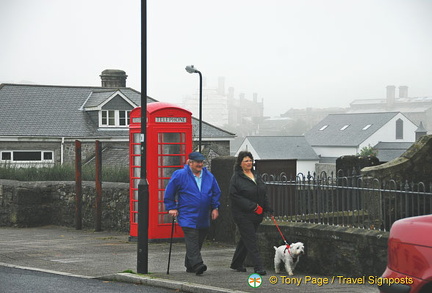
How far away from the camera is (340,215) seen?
37.5 feet

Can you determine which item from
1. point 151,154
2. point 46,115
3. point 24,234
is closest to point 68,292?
point 151,154

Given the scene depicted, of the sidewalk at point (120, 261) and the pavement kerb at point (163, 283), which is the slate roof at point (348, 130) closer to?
the sidewalk at point (120, 261)

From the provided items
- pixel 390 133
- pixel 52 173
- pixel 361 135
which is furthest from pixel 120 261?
pixel 390 133

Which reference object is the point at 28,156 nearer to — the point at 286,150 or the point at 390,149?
the point at 390,149

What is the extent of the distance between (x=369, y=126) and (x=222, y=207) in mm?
102431

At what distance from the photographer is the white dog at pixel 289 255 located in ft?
35.5

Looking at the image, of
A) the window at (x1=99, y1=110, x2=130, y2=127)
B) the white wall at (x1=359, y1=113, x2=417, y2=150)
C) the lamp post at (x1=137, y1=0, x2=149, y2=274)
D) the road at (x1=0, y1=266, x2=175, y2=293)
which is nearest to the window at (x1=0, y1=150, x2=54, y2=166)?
the window at (x1=99, y1=110, x2=130, y2=127)

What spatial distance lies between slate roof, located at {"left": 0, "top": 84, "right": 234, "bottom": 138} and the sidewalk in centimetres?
2394

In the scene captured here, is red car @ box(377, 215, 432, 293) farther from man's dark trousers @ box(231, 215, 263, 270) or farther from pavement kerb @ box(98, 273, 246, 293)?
man's dark trousers @ box(231, 215, 263, 270)

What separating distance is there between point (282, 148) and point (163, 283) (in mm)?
105090

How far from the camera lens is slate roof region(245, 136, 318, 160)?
11275 centimetres

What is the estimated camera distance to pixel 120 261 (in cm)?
1299

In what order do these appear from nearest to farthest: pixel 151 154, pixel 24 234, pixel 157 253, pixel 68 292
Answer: pixel 68 292 < pixel 157 253 < pixel 151 154 < pixel 24 234

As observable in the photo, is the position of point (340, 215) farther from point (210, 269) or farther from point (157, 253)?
point (157, 253)
